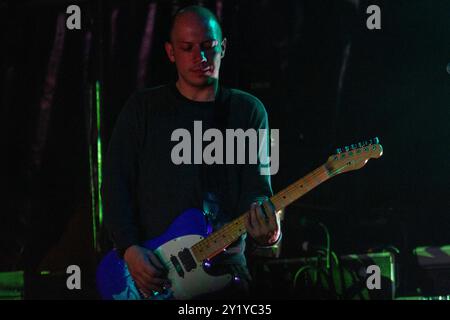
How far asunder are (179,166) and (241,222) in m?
0.45

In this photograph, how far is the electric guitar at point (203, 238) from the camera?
10.9 feet

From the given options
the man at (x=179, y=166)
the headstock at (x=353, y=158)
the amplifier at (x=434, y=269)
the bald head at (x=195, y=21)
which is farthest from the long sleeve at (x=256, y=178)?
the amplifier at (x=434, y=269)

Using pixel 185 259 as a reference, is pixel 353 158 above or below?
above

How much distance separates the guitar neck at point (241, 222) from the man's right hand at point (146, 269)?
0.19 metres

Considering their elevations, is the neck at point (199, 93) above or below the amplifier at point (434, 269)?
above

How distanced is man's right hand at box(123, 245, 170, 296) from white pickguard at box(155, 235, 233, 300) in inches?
1.7

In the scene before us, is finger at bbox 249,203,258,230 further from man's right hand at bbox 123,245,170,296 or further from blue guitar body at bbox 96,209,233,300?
man's right hand at bbox 123,245,170,296

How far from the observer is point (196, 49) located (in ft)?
11.6

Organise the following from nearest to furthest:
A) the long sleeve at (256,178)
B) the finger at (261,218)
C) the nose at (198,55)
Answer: the finger at (261,218) → the long sleeve at (256,178) → the nose at (198,55)

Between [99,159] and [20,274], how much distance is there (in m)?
0.85

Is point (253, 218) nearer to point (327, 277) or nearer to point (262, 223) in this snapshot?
point (262, 223)

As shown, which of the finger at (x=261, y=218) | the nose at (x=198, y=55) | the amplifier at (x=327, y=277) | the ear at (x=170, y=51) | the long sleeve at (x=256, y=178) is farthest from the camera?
the amplifier at (x=327, y=277)

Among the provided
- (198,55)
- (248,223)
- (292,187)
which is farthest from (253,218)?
(198,55)

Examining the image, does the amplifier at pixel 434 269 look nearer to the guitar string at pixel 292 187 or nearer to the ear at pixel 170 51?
the guitar string at pixel 292 187
